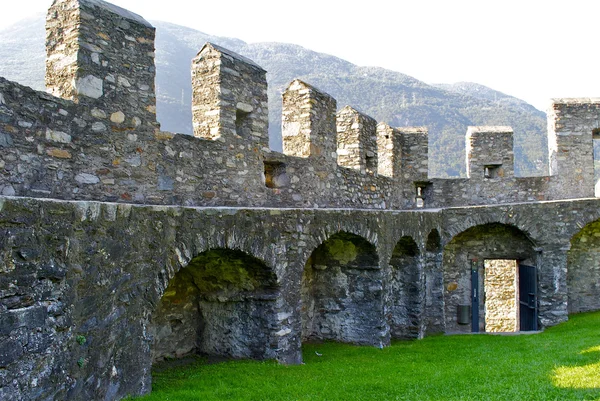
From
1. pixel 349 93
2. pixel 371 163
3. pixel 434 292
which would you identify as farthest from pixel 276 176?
pixel 349 93

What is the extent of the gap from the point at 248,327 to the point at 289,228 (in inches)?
56.6

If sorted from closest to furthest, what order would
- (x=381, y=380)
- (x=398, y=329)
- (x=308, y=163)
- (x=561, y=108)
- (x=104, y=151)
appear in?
(x=104, y=151), (x=381, y=380), (x=308, y=163), (x=398, y=329), (x=561, y=108)

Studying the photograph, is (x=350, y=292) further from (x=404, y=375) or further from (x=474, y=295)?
(x=474, y=295)

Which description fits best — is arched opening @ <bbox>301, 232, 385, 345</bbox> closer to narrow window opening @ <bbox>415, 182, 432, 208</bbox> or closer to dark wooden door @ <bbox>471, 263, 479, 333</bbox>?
dark wooden door @ <bbox>471, 263, 479, 333</bbox>

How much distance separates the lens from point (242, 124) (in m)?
7.79

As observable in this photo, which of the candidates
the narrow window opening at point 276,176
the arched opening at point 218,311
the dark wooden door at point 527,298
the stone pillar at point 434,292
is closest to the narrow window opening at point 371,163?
the stone pillar at point 434,292

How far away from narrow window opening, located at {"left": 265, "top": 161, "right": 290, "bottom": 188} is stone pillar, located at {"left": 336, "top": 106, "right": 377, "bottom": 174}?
→ 8.72 feet

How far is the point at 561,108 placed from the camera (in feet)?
45.3

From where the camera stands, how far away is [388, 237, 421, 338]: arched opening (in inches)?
428

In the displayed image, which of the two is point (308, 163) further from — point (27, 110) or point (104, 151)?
point (27, 110)

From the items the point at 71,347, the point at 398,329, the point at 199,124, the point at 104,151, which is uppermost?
the point at 199,124

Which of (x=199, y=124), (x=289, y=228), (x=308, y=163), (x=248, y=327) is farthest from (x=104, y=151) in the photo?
(x=308, y=163)

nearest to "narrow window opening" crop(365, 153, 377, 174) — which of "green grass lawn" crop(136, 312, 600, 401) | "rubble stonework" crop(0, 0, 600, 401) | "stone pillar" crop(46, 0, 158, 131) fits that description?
"rubble stonework" crop(0, 0, 600, 401)

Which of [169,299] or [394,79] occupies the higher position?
[394,79]
